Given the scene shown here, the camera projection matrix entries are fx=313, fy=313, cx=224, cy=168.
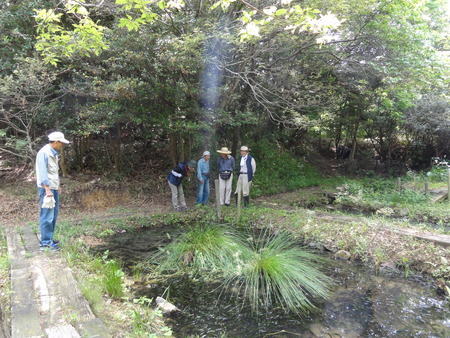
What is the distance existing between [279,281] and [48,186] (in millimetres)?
3490

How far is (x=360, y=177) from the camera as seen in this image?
51.1 feet

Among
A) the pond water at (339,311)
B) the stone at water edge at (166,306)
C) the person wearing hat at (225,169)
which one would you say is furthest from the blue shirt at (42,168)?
the person wearing hat at (225,169)

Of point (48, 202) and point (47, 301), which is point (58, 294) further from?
point (48, 202)

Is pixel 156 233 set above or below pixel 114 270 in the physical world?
below

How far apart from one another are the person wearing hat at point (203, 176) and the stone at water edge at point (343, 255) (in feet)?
12.9

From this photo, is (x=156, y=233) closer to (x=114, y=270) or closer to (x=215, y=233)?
(x=215, y=233)

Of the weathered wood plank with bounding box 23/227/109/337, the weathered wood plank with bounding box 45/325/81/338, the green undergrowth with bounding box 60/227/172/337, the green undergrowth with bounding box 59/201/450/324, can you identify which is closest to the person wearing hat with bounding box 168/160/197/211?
the green undergrowth with bounding box 59/201/450/324

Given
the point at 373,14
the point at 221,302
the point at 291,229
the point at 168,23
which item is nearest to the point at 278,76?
the point at 373,14

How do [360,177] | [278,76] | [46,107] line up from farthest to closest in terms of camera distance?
[360,177], [278,76], [46,107]

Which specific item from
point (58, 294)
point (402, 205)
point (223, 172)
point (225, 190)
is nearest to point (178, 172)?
point (223, 172)

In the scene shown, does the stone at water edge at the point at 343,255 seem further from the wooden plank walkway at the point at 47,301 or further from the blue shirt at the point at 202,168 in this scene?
the wooden plank walkway at the point at 47,301

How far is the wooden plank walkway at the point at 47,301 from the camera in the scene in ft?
8.89

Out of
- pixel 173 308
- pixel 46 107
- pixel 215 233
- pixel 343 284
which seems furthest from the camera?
pixel 46 107

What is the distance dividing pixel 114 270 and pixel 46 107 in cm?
598
